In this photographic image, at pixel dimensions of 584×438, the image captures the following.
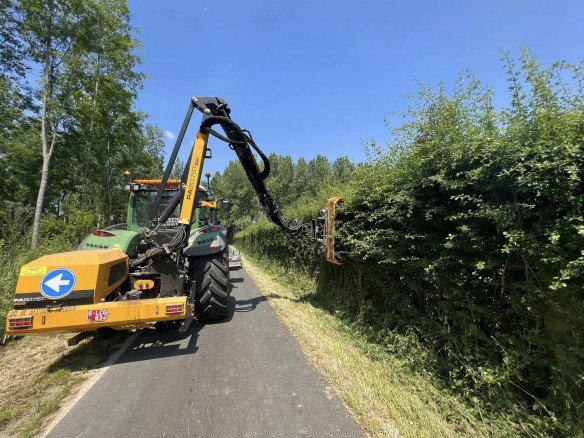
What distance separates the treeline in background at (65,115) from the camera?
9852 mm

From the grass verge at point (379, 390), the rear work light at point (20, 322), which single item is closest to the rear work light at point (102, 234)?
the rear work light at point (20, 322)

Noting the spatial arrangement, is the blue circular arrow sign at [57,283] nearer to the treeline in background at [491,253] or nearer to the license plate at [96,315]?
the license plate at [96,315]

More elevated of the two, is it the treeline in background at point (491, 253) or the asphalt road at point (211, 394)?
the treeline in background at point (491, 253)

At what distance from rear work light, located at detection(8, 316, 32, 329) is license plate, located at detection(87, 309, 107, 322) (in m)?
0.54

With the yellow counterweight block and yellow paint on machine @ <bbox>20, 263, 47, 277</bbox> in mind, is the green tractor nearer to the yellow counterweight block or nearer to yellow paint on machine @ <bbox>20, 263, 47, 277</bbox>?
the yellow counterweight block

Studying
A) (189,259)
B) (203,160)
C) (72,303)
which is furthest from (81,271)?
(203,160)

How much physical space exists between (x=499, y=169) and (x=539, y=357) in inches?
63.0

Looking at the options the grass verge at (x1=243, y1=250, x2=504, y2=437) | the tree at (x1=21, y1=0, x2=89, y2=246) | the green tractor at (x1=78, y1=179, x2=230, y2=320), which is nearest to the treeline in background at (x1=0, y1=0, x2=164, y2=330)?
the tree at (x1=21, y1=0, x2=89, y2=246)

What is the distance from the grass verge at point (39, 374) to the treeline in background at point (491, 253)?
140 inches

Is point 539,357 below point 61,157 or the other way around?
below

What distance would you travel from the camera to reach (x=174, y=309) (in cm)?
383

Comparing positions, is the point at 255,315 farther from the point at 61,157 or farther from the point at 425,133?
the point at 61,157

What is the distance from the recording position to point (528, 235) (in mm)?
2475

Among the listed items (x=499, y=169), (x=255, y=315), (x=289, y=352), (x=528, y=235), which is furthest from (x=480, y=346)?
(x=255, y=315)
